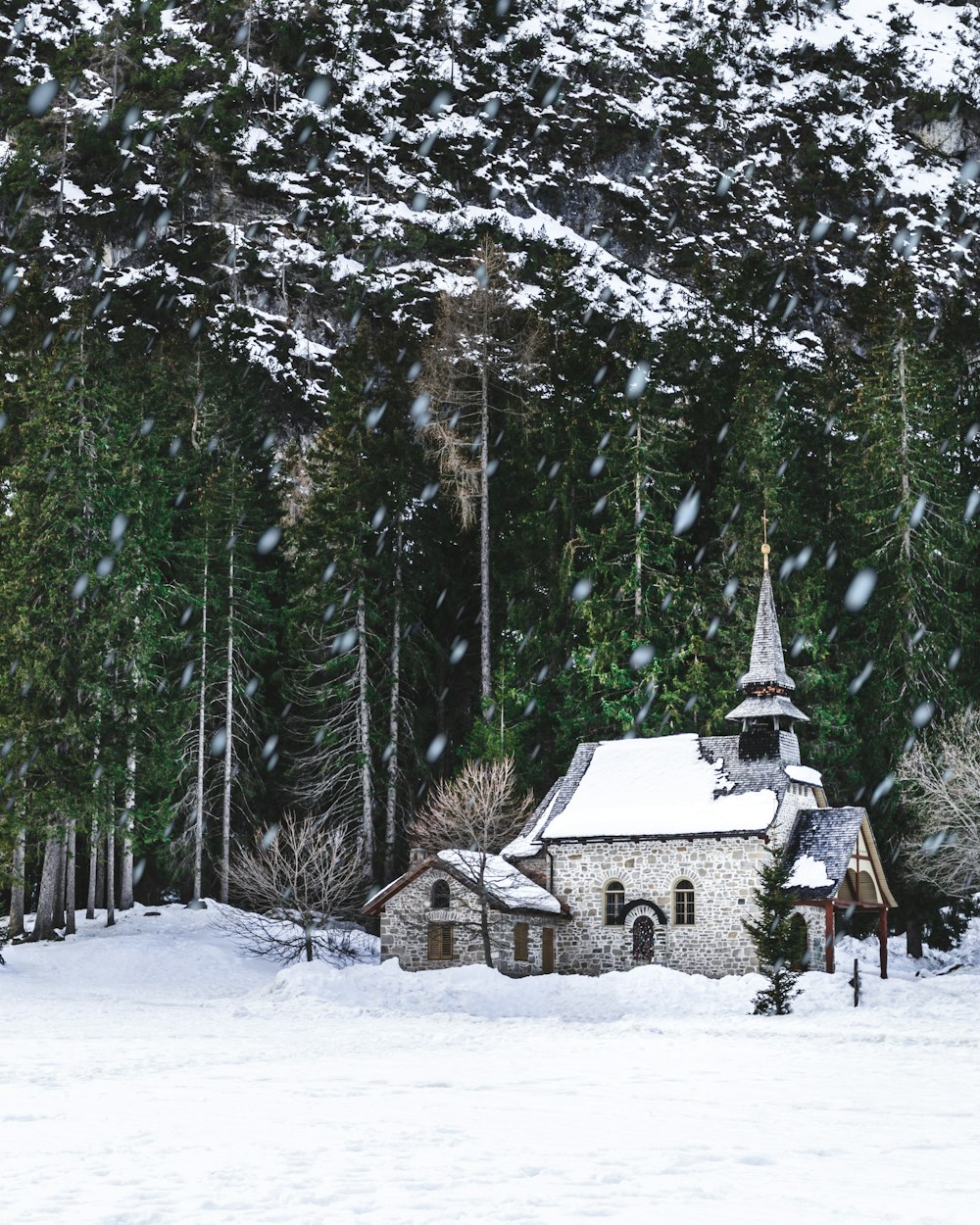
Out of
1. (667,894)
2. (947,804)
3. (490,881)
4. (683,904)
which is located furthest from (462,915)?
(947,804)

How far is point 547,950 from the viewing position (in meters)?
35.4

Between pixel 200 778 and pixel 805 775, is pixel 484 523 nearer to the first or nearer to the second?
pixel 200 778

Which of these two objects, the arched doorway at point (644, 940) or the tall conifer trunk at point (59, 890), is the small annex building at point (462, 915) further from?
the tall conifer trunk at point (59, 890)

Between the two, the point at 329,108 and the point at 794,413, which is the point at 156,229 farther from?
the point at 794,413

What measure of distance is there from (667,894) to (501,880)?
4269 millimetres

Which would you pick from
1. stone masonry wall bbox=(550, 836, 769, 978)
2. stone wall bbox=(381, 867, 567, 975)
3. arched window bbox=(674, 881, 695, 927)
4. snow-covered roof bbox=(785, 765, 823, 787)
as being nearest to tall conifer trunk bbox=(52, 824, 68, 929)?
stone wall bbox=(381, 867, 567, 975)

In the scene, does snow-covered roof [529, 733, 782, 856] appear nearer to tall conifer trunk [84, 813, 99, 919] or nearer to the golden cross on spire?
the golden cross on spire

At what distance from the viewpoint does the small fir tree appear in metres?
26.5

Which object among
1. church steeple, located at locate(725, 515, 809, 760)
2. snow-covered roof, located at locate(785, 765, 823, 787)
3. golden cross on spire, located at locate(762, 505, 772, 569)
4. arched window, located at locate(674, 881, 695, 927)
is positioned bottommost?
arched window, located at locate(674, 881, 695, 927)

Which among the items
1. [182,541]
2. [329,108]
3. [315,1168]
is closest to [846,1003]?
[315,1168]

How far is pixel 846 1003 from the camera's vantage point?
28.1 m

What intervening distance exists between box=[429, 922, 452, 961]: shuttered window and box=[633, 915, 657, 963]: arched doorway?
4775 millimetres

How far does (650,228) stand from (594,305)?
13.7m

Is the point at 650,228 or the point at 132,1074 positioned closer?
the point at 132,1074
